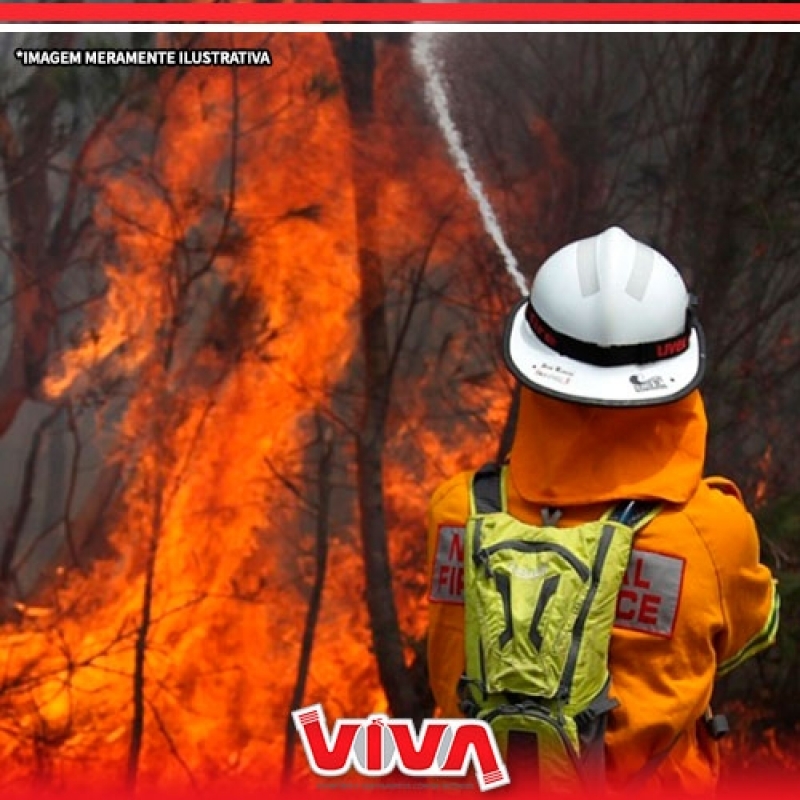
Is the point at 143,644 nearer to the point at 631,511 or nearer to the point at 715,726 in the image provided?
the point at 715,726

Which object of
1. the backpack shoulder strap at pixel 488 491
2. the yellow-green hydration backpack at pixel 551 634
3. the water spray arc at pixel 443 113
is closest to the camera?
the yellow-green hydration backpack at pixel 551 634

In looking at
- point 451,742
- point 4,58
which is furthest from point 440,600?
point 4,58

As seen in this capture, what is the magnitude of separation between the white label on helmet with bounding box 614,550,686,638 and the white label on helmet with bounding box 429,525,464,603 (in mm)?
387

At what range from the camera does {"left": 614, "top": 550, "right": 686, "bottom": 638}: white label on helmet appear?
3322 mm

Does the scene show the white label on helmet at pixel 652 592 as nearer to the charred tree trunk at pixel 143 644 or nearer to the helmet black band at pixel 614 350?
the helmet black band at pixel 614 350

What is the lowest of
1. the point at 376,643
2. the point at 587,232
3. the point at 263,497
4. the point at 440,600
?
the point at 376,643

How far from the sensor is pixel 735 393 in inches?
283

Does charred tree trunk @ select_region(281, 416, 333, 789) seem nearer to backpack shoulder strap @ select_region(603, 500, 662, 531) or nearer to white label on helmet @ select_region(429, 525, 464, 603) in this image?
white label on helmet @ select_region(429, 525, 464, 603)

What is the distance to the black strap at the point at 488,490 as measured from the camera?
3.50 meters

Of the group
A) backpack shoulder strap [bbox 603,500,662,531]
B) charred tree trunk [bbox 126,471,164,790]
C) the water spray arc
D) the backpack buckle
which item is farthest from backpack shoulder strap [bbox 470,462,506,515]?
charred tree trunk [bbox 126,471,164,790]

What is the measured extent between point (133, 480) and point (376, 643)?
1.36 meters

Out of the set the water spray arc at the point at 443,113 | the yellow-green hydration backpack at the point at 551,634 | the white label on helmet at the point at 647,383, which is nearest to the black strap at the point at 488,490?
the yellow-green hydration backpack at the point at 551,634

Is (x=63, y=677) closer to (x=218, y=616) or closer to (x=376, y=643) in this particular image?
(x=218, y=616)

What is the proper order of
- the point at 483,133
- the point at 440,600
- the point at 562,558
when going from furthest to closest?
1. the point at 483,133
2. the point at 440,600
3. the point at 562,558
